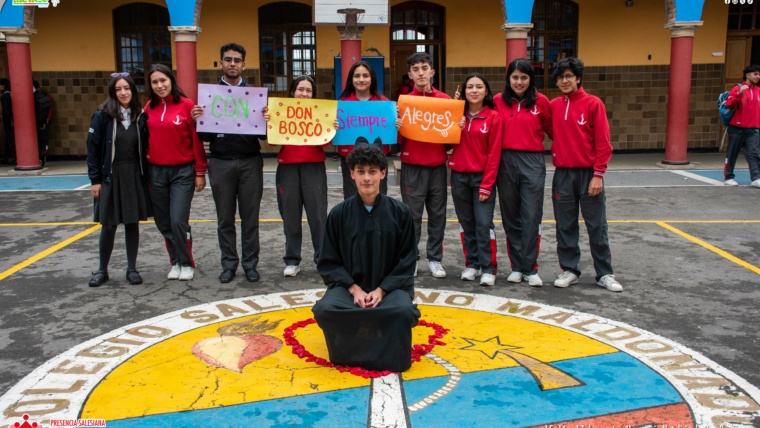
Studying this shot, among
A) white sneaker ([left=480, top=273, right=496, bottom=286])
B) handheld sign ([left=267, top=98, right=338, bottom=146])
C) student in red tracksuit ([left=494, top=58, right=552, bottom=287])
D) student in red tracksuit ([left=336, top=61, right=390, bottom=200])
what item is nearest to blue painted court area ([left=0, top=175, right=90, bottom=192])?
handheld sign ([left=267, top=98, right=338, bottom=146])

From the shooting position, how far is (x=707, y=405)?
3.82m

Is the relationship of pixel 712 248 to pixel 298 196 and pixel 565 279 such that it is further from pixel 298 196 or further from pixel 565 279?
pixel 298 196

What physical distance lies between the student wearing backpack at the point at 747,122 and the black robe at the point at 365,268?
9145 millimetres

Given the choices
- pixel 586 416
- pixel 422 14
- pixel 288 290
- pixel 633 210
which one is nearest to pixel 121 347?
pixel 288 290

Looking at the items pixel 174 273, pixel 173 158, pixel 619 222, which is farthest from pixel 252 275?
pixel 619 222

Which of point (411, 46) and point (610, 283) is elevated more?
point (411, 46)

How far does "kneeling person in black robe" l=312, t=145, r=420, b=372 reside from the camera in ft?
14.0

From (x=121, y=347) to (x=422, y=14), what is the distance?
13261 millimetres

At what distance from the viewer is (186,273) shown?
6492mm

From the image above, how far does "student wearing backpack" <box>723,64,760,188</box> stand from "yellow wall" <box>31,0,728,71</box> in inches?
190

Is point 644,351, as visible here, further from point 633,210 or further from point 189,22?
point 189,22

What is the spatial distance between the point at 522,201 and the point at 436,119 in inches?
40.9

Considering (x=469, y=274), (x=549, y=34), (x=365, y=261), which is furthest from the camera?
(x=549, y=34)

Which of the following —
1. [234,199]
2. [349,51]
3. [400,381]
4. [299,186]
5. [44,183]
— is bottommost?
[400,381]
